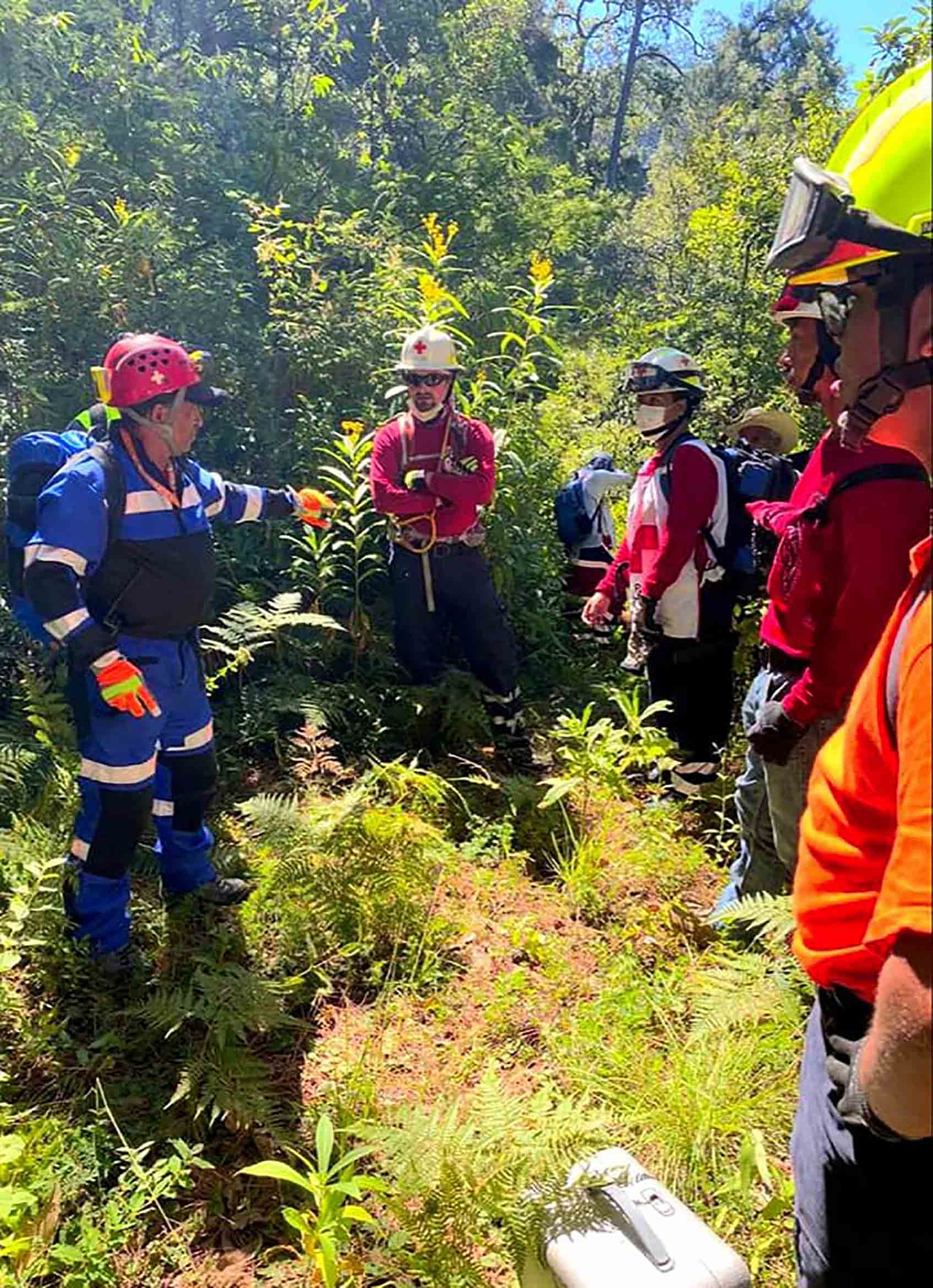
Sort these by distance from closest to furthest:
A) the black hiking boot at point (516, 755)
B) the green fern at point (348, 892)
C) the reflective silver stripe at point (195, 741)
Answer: the green fern at point (348, 892) < the reflective silver stripe at point (195, 741) < the black hiking boot at point (516, 755)

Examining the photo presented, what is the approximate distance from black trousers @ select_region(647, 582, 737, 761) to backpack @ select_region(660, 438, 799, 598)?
0.38m

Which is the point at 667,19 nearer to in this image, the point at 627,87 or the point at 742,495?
the point at 627,87

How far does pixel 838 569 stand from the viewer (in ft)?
9.29

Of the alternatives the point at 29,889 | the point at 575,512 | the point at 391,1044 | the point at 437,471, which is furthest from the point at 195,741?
the point at 575,512

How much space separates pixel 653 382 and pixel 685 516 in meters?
0.72

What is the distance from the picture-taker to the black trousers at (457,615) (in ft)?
18.0

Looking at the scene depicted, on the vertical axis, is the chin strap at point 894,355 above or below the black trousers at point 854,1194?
above

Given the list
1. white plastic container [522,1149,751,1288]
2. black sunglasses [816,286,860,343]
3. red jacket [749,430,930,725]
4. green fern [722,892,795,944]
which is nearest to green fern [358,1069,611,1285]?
white plastic container [522,1149,751,1288]

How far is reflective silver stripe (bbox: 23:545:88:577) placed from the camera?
3293 millimetres

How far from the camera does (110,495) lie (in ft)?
11.4

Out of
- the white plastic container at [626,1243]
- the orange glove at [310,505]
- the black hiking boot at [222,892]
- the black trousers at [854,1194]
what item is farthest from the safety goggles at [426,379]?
the black trousers at [854,1194]

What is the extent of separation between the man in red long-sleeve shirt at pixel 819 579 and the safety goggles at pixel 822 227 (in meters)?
1.06

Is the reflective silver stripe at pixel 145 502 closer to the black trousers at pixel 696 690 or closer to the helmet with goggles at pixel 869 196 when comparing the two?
the black trousers at pixel 696 690

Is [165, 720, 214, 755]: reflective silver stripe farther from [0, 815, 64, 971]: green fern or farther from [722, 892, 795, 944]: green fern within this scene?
[722, 892, 795, 944]: green fern
